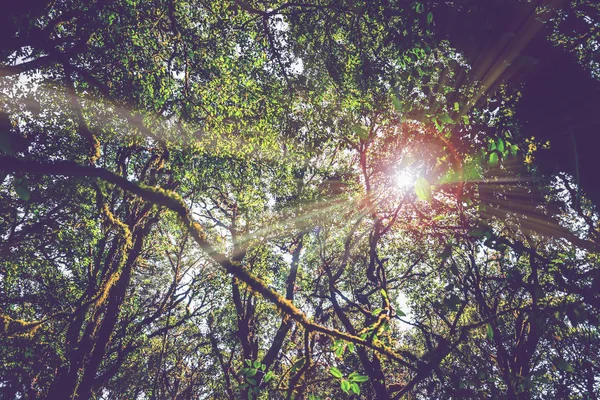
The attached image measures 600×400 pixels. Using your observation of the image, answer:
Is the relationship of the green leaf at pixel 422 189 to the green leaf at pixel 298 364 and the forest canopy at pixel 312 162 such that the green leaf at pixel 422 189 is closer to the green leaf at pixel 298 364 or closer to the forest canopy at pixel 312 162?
the forest canopy at pixel 312 162

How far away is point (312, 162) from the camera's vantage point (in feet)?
39.0

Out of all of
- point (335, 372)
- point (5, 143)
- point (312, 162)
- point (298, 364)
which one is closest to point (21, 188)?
point (5, 143)

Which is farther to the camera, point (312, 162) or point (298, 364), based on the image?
point (312, 162)

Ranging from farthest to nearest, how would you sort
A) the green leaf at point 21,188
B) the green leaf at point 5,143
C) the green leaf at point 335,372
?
the green leaf at point 335,372 → the green leaf at point 21,188 → the green leaf at point 5,143

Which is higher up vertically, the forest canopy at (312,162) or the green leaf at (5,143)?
the forest canopy at (312,162)

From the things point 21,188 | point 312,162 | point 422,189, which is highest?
point 312,162

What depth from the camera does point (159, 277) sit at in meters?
18.3

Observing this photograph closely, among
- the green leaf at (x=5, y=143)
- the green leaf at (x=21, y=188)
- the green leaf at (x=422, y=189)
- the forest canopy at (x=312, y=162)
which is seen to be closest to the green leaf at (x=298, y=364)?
the forest canopy at (x=312, y=162)

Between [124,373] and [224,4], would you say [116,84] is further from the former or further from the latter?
[124,373]

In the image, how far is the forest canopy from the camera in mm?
2449

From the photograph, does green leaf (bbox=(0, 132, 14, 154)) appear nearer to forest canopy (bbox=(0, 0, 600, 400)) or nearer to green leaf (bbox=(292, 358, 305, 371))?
forest canopy (bbox=(0, 0, 600, 400))

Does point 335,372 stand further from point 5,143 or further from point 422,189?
point 5,143

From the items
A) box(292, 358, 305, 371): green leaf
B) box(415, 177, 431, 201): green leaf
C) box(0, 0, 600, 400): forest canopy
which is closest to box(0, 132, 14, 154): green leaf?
box(0, 0, 600, 400): forest canopy

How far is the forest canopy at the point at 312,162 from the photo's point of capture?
2449 mm
